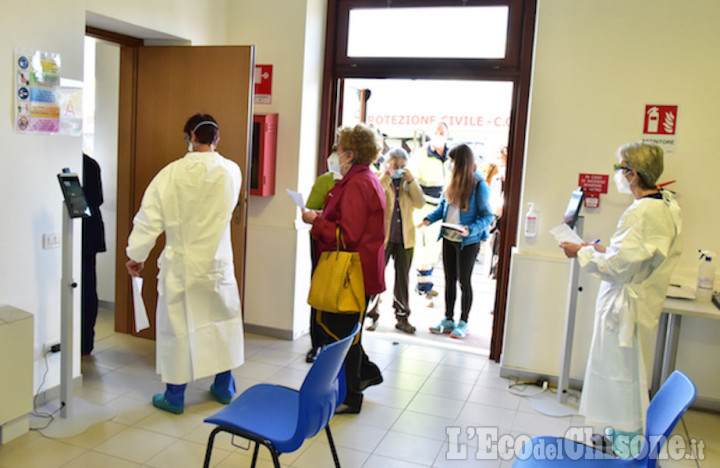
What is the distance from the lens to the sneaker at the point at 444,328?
16.7 feet

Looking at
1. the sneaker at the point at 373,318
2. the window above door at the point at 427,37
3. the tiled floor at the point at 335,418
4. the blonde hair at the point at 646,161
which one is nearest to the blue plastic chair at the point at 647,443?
the tiled floor at the point at 335,418

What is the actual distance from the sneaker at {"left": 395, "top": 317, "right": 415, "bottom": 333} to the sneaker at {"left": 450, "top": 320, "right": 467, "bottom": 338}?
0.33 m

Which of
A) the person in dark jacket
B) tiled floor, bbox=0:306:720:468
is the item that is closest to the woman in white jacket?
tiled floor, bbox=0:306:720:468

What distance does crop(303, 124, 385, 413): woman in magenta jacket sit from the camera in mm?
3184

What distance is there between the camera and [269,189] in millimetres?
4637

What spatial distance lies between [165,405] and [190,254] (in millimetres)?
848

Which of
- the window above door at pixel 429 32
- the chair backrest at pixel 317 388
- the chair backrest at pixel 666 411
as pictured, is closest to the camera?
the chair backrest at pixel 666 411

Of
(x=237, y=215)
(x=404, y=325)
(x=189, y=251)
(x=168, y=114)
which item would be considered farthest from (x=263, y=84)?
(x=404, y=325)

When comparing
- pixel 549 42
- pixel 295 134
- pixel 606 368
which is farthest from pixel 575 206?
pixel 295 134

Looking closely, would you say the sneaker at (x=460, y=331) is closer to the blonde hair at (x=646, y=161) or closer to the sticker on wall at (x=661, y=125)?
the sticker on wall at (x=661, y=125)

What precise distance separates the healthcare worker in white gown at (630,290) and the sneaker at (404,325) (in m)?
1.97

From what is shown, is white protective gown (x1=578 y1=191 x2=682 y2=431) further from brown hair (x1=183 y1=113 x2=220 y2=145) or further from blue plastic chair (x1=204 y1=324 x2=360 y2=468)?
brown hair (x1=183 y1=113 x2=220 y2=145)

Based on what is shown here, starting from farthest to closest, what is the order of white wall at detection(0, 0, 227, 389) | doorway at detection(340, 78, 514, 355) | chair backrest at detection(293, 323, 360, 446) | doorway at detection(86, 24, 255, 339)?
1. doorway at detection(340, 78, 514, 355)
2. doorway at detection(86, 24, 255, 339)
3. white wall at detection(0, 0, 227, 389)
4. chair backrest at detection(293, 323, 360, 446)

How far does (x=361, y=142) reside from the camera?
10.7ft
